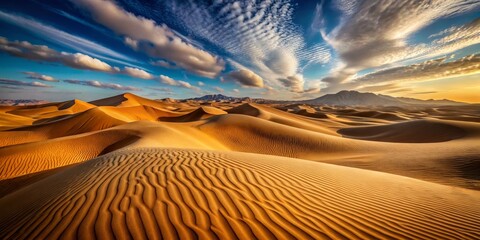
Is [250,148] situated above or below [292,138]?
below

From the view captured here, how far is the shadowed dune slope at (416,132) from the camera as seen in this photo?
622 inches

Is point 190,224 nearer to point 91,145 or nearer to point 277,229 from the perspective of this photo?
point 277,229

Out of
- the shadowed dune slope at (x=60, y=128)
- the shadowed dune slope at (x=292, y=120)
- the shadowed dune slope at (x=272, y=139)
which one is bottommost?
the shadowed dune slope at (x=60, y=128)

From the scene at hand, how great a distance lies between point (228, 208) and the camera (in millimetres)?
2699

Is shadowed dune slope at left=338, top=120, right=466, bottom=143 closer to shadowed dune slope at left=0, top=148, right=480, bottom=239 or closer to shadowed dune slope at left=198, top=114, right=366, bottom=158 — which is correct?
shadowed dune slope at left=198, top=114, right=366, bottom=158

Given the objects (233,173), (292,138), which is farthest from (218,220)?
(292,138)

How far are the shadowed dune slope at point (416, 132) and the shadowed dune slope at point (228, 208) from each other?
51.2ft

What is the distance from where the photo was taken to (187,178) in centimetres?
373

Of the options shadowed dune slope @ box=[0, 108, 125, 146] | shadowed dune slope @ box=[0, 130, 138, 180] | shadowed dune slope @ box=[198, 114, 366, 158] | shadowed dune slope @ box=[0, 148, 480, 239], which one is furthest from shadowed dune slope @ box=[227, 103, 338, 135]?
shadowed dune slope @ box=[0, 108, 125, 146]

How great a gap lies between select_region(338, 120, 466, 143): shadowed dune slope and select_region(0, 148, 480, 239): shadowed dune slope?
1559 cm

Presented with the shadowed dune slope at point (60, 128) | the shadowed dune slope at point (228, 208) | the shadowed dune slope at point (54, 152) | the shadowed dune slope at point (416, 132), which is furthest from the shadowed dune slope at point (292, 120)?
the shadowed dune slope at point (60, 128)

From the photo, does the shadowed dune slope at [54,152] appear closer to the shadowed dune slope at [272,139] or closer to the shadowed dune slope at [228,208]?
the shadowed dune slope at [228,208]

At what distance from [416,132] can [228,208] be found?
22342mm

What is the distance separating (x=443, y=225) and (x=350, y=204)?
1.24 m
